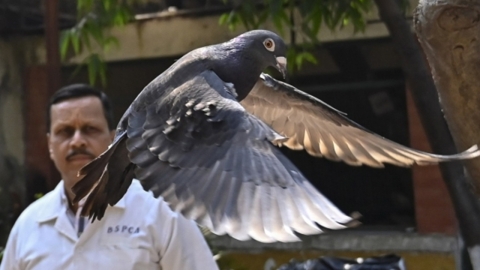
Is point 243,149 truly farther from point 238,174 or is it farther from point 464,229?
point 464,229

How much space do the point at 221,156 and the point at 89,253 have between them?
0.79 m

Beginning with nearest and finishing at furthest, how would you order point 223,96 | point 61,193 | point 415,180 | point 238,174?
point 238,174 → point 223,96 → point 61,193 → point 415,180

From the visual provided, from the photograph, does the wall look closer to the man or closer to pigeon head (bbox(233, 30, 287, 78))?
the man

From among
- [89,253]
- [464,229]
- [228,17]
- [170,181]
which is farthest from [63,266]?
[228,17]

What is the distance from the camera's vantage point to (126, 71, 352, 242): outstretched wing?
1.46 metres

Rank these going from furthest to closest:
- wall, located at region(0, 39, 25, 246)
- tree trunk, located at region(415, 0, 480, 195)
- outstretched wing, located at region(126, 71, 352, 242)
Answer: wall, located at region(0, 39, 25, 246), tree trunk, located at region(415, 0, 480, 195), outstretched wing, located at region(126, 71, 352, 242)

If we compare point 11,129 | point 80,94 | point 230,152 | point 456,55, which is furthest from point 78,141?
point 11,129

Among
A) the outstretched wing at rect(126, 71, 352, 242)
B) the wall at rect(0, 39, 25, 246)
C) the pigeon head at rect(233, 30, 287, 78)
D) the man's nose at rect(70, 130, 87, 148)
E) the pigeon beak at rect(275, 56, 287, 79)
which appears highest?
the pigeon head at rect(233, 30, 287, 78)

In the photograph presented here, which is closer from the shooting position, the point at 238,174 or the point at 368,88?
the point at 238,174

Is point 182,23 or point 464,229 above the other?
point 182,23

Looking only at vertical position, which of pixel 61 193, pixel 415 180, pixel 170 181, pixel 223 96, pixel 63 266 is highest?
pixel 223 96

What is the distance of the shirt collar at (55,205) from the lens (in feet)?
7.89

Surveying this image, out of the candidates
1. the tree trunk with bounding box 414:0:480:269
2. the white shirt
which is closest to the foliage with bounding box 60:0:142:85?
the white shirt

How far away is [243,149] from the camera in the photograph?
1.67 m
